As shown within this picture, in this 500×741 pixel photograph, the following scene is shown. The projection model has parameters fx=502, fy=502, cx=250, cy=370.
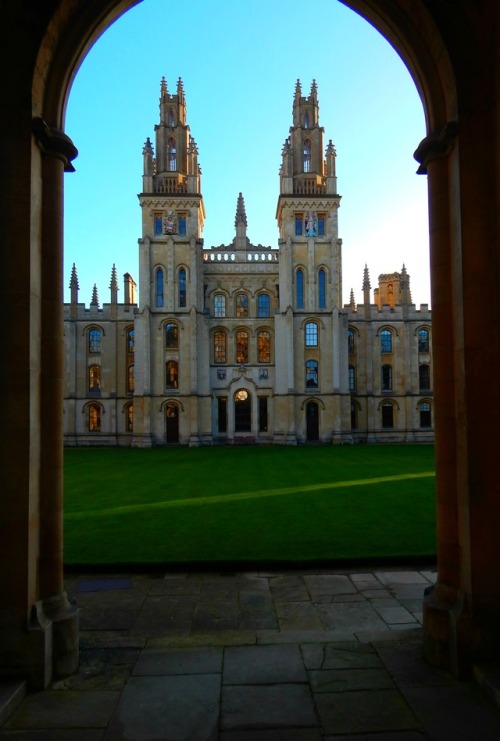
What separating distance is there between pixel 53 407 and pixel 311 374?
1430 inches

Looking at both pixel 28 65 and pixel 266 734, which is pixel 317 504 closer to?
pixel 266 734

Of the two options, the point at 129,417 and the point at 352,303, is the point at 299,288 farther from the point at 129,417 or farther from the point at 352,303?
the point at 129,417

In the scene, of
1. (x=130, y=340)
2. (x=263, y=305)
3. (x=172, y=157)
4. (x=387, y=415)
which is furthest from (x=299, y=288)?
(x=172, y=157)

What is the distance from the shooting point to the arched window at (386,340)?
147ft

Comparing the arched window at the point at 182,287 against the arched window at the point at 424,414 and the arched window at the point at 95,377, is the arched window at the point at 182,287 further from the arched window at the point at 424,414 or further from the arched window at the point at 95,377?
the arched window at the point at 424,414

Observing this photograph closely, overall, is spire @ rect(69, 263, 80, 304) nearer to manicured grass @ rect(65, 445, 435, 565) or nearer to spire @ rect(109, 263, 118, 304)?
spire @ rect(109, 263, 118, 304)

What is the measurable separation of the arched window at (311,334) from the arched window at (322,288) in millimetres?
1616

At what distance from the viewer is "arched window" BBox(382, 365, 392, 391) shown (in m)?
44.4

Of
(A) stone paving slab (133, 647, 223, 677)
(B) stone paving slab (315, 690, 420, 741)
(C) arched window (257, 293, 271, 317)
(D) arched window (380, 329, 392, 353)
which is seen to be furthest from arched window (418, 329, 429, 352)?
(B) stone paving slab (315, 690, 420, 741)

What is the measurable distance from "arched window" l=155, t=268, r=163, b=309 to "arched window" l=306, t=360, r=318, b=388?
12791mm

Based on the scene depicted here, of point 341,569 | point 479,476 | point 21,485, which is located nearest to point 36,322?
point 21,485

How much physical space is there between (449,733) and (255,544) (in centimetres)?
562

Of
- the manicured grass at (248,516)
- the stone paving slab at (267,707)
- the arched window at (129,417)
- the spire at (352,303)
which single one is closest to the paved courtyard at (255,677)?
the stone paving slab at (267,707)

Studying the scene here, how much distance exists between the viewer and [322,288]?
133ft
